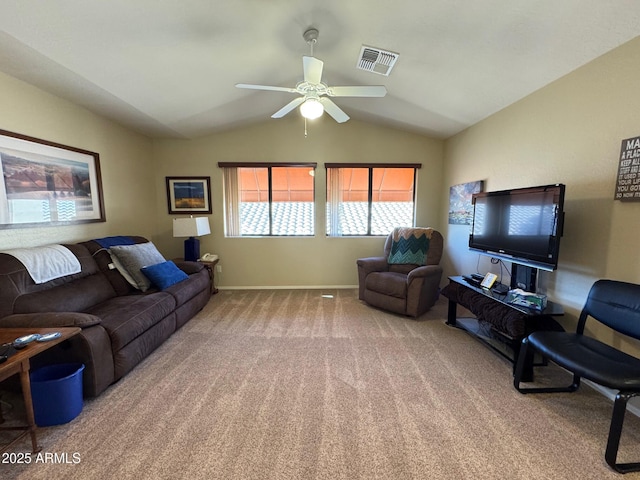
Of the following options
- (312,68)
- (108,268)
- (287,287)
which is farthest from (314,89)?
(287,287)

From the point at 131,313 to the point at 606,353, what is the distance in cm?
345

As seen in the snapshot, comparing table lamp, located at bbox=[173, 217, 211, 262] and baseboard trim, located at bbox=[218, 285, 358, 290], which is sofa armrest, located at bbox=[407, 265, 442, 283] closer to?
baseboard trim, located at bbox=[218, 285, 358, 290]

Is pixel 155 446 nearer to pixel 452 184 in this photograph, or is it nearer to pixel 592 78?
pixel 592 78

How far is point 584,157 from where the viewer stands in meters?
2.16

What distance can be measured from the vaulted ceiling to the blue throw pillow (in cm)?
182

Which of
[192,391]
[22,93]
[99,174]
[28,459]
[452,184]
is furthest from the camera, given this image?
[452,184]

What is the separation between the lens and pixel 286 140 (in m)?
4.46

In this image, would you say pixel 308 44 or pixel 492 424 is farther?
pixel 308 44

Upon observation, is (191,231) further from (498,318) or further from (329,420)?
(498,318)

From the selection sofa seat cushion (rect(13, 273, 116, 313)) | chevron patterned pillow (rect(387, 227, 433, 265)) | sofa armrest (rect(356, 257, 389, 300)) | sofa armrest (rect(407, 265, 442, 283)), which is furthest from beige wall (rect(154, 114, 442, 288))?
sofa seat cushion (rect(13, 273, 116, 313))

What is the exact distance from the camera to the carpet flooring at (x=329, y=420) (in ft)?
4.72

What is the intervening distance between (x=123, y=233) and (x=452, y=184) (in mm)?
4861

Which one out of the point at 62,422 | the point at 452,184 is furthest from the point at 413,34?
the point at 62,422

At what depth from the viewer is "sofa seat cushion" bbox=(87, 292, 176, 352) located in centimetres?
210
